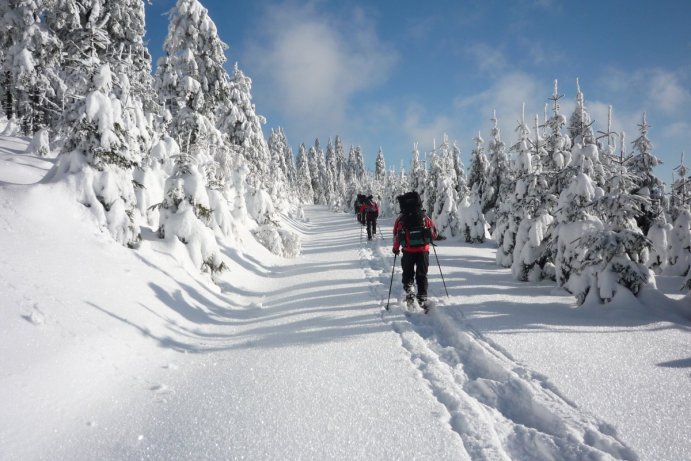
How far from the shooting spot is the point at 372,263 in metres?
12.4

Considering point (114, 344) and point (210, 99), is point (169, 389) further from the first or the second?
point (210, 99)

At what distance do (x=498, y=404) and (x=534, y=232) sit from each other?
767 cm

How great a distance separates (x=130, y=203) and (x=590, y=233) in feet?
32.8

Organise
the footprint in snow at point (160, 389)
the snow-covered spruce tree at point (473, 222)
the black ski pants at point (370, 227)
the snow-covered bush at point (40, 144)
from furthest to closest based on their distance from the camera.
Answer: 1. the snow-covered spruce tree at point (473, 222)
2. the black ski pants at point (370, 227)
3. the snow-covered bush at point (40, 144)
4. the footprint in snow at point (160, 389)

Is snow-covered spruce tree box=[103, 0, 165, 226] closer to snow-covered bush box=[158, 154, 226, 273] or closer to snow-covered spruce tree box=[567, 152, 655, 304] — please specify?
snow-covered bush box=[158, 154, 226, 273]

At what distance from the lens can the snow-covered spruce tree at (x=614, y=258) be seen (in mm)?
6516

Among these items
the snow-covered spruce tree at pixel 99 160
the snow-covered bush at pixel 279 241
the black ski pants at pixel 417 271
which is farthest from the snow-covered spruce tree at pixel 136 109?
the black ski pants at pixel 417 271

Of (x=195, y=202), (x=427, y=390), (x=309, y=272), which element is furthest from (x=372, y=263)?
(x=427, y=390)

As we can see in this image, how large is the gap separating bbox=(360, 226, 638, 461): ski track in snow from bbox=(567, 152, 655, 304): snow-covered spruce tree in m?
3.10

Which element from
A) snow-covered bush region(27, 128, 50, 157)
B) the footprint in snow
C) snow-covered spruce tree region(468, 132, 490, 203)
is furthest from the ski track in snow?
snow-covered spruce tree region(468, 132, 490, 203)

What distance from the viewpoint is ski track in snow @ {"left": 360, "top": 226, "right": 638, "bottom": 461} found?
2861 mm

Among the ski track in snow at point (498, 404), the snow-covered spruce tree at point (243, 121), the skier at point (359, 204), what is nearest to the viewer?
the ski track in snow at point (498, 404)

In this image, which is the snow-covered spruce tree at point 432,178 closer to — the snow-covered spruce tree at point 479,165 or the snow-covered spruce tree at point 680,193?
the snow-covered spruce tree at point 479,165

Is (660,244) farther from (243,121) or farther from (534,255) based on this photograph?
(243,121)
